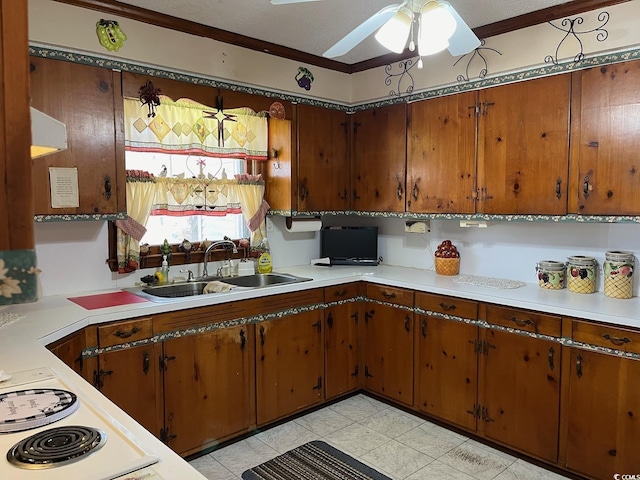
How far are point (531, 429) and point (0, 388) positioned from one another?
8.37 ft

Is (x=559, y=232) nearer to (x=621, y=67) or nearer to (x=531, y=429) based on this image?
(x=621, y=67)

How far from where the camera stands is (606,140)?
260 centimetres

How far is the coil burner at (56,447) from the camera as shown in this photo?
3.59 feet

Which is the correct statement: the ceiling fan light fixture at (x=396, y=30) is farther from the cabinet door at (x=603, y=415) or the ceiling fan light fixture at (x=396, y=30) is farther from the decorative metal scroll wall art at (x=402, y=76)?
the cabinet door at (x=603, y=415)

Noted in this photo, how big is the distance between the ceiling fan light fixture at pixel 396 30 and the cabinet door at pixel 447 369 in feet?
5.62

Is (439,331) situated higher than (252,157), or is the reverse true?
(252,157)

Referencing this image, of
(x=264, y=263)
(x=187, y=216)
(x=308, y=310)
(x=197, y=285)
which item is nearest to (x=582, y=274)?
(x=308, y=310)

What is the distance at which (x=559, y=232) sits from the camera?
3092 millimetres

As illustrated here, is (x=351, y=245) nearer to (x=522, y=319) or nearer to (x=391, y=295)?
(x=391, y=295)

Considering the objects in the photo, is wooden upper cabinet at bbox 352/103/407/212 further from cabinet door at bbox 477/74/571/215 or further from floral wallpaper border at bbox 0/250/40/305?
floral wallpaper border at bbox 0/250/40/305

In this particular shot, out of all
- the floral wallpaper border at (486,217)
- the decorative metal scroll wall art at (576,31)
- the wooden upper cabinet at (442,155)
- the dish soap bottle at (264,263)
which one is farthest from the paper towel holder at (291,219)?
the decorative metal scroll wall art at (576,31)

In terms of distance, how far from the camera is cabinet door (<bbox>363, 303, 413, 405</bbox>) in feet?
10.9

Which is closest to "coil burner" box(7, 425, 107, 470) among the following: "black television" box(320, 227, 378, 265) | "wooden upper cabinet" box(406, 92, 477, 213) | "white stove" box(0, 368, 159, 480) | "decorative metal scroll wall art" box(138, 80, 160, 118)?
"white stove" box(0, 368, 159, 480)

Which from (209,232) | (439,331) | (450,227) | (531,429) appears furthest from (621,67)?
(209,232)
